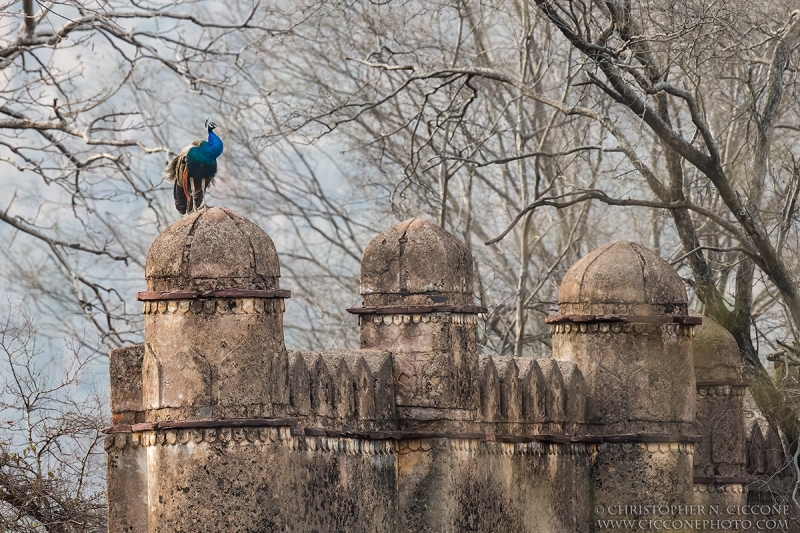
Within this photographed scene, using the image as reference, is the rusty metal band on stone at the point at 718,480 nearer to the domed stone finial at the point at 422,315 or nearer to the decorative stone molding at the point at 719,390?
the decorative stone molding at the point at 719,390

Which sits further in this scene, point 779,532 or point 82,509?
point 779,532

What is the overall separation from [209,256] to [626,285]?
4.52 m

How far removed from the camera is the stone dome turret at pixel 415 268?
10.6m

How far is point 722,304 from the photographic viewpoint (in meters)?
14.9

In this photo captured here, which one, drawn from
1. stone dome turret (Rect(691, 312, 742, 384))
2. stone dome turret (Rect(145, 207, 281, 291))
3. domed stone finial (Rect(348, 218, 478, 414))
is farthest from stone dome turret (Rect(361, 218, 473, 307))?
stone dome turret (Rect(691, 312, 742, 384))

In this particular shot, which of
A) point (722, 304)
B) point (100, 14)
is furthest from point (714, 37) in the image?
point (100, 14)

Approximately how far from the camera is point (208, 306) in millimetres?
8781

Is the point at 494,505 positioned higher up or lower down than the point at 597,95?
A: lower down

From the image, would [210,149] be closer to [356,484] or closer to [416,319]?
[416,319]

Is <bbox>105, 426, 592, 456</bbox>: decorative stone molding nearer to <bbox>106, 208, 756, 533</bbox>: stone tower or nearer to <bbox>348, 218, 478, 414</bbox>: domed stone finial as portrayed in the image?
<bbox>106, 208, 756, 533</bbox>: stone tower

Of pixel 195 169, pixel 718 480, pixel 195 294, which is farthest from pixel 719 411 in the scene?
pixel 195 294

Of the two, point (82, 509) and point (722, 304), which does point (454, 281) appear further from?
point (722, 304)

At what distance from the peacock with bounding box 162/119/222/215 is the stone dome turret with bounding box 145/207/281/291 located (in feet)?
1.75

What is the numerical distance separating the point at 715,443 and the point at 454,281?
4241 mm
